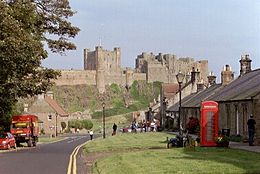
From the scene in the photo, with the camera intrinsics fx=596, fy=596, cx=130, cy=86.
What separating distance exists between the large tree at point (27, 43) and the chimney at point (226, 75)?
1821 centimetres

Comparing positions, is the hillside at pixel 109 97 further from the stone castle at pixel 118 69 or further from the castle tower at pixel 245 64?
the castle tower at pixel 245 64

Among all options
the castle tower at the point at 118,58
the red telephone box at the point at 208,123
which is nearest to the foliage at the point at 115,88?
the castle tower at the point at 118,58

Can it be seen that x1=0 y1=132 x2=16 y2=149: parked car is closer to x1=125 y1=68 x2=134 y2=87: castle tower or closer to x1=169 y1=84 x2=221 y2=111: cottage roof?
x1=169 y1=84 x2=221 y2=111: cottage roof

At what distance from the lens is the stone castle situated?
171 metres

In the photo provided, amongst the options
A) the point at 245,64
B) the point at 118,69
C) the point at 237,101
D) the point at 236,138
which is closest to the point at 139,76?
the point at 118,69

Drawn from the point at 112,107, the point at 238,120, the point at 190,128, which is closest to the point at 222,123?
the point at 238,120

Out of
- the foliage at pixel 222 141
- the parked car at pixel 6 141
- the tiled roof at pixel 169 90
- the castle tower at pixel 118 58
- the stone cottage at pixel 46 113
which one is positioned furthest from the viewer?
the castle tower at pixel 118 58

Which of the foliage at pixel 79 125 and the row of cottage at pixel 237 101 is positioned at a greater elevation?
the row of cottage at pixel 237 101

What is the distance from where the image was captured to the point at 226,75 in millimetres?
59562

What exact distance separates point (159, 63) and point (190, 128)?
141616 mm

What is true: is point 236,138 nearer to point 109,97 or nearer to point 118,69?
point 109,97

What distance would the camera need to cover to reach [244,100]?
37406mm

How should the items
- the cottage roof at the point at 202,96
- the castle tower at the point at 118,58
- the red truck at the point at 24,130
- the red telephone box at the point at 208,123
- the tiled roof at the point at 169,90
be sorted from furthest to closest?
the castle tower at the point at 118,58
the tiled roof at the point at 169,90
the cottage roof at the point at 202,96
the red truck at the point at 24,130
the red telephone box at the point at 208,123

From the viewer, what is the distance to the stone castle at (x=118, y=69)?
17100cm
